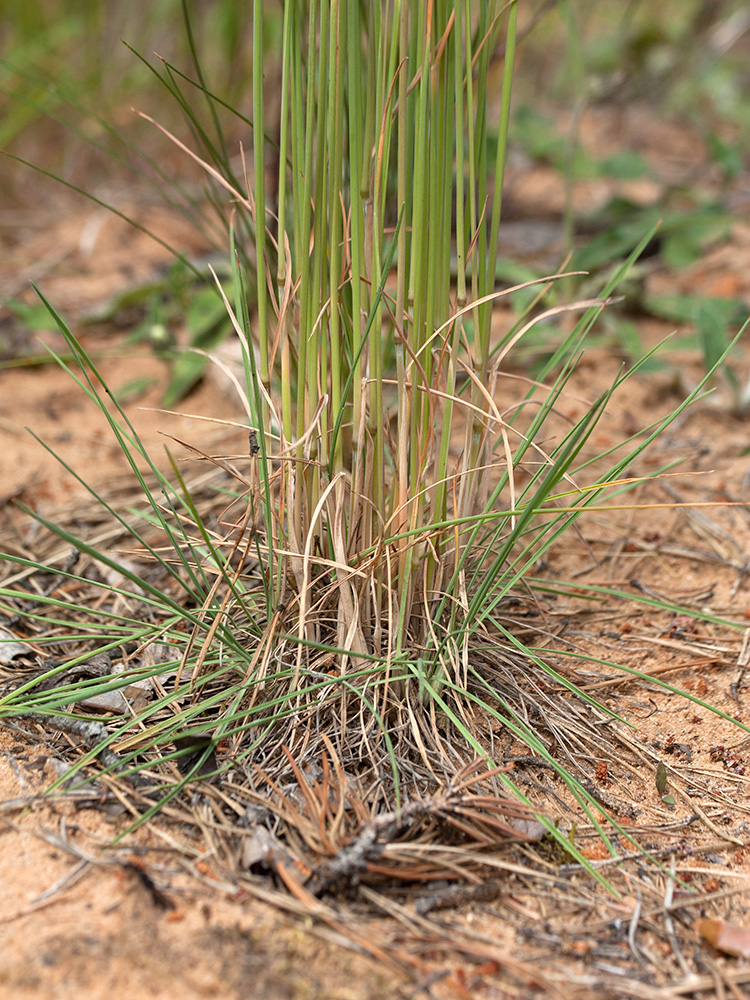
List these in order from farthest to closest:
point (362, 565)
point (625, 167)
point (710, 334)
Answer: point (625, 167)
point (710, 334)
point (362, 565)

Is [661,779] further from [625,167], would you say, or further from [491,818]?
[625,167]

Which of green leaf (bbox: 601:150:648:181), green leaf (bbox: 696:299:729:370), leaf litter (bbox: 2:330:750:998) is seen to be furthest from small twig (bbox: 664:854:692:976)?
green leaf (bbox: 601:150:648:181)

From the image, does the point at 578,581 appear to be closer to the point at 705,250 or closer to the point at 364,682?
the point at 364,682

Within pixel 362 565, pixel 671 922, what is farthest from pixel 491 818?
pixel 362 565

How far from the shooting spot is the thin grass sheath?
2.79 feet

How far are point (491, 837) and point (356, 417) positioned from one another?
0.48 m

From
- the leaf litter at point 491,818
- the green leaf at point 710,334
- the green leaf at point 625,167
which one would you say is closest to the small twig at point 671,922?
the leaf litter at point 491,818

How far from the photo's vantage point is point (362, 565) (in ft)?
3.08

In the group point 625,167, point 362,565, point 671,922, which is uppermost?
point 625,167

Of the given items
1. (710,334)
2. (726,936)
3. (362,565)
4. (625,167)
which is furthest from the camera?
(625,167)

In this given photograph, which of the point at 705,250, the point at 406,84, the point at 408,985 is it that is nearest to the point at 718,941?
the point at 408,985

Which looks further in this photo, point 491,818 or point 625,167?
point 625,167

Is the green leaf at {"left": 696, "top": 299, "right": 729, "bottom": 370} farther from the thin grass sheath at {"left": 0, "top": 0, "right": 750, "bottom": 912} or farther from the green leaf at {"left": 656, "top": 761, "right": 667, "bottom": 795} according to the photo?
the green leaf at {"left": 656, "top": 761, "right": 667, "bottom": 795}

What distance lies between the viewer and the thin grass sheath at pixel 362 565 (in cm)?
85
